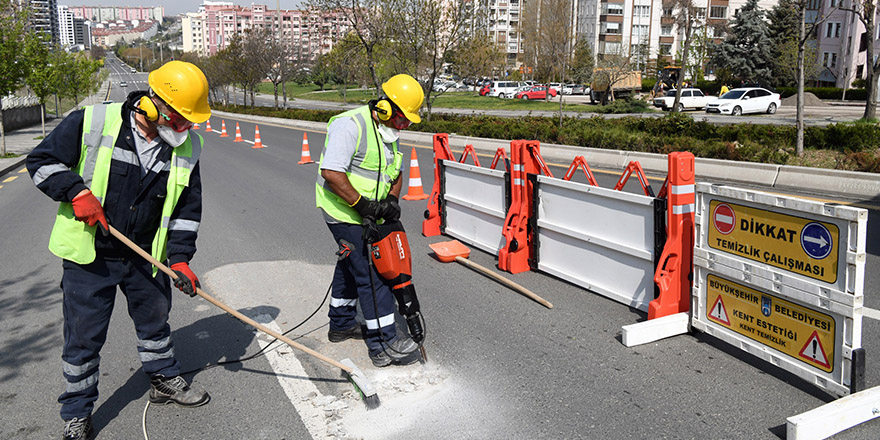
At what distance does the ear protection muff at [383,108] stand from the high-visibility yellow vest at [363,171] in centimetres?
10

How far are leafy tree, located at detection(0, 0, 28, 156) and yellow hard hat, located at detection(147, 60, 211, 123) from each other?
18925 millimetres

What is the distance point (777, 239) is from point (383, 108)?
259cm

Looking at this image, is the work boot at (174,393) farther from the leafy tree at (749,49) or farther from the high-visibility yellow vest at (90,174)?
the leafy tree at (749,49)

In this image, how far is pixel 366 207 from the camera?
13.9 ft

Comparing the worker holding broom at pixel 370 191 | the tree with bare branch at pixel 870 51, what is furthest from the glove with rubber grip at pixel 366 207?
the tree with bare branch at pixel 870 51

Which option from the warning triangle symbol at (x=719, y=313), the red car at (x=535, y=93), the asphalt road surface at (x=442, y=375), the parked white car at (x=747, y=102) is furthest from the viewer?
the red car at (x=535, y=93)

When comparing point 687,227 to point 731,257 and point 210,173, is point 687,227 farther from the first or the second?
point 210,173

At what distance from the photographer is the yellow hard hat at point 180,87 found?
3.48 metres

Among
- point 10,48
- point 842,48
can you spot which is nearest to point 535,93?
point 842,48

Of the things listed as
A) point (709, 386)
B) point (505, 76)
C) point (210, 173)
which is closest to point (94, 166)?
point (709, 386)

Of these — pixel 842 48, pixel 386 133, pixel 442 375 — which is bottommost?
pixel 442 375

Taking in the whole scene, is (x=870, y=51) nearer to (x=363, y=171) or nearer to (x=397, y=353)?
(x=363, y=171)

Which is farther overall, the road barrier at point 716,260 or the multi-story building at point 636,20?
the multi-story building at point 636,20

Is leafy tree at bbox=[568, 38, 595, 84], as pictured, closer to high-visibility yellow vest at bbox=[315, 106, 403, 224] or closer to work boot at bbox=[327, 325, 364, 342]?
work boot at bbox=[327, 325, 364, 342]
